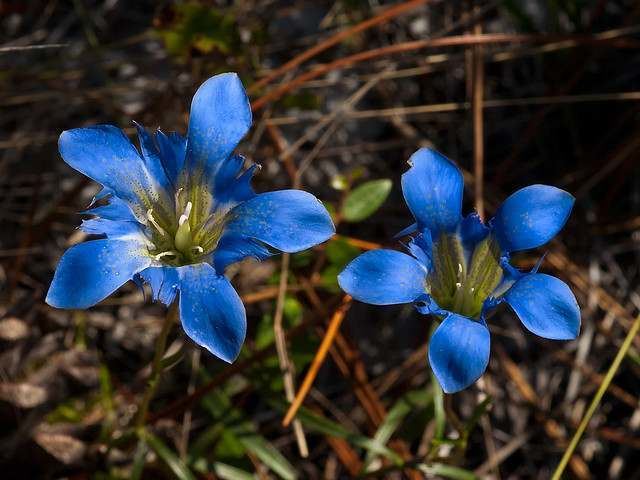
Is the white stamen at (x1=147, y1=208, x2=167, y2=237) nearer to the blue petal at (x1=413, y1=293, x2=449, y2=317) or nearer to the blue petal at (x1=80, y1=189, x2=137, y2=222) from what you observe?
the blue petal at (x1=80, y1=189, x2=137, y2=222)

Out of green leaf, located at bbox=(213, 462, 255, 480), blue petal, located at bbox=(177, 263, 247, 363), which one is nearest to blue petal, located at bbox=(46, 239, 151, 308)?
blue petal, located at bbox=(177, 263, 247, 363)

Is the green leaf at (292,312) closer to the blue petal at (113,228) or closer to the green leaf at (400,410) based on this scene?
the green leaf at (400,410)

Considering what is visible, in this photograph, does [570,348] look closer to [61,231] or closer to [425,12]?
[425,12]

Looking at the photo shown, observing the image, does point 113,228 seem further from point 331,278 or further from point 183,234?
point 331,278

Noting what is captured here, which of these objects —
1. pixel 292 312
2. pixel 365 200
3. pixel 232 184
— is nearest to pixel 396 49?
pixel 365 200

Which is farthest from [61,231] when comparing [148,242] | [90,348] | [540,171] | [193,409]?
[540,171]
